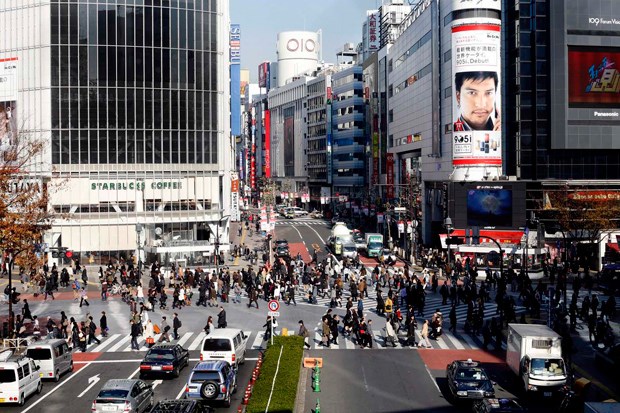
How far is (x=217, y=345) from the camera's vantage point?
33.2 m

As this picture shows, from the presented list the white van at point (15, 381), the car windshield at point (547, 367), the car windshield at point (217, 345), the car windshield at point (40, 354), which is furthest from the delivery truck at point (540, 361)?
the car windshield at point (40, 354)

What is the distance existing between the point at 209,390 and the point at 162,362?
16.8 ft

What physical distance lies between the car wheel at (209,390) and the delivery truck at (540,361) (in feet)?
36.6

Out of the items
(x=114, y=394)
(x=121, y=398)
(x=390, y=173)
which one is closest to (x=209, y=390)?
(x=121, y=398)

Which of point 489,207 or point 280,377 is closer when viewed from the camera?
point 280,377

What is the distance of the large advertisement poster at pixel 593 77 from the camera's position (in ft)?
265

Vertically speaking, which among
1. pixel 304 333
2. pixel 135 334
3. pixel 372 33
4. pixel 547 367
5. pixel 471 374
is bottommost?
pixel 135 334

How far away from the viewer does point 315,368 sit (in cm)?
3103

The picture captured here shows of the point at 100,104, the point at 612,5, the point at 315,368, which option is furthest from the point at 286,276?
the point at 612,5

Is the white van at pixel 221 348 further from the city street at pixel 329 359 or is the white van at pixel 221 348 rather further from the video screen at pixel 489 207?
the video screen at pixel 489 207

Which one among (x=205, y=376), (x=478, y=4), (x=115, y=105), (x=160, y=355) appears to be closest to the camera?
(x=205, y=376)

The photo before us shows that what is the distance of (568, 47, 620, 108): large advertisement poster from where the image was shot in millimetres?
80688

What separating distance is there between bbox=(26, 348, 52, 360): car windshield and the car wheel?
26.1 feet

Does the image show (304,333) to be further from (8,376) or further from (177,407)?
(177,407)
